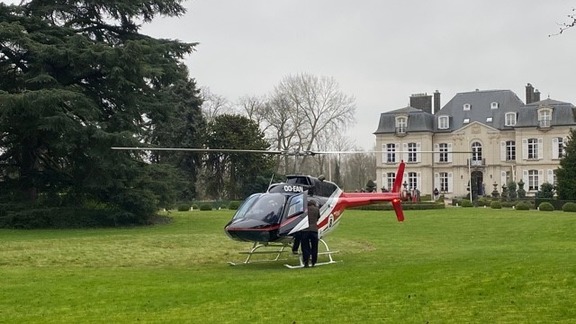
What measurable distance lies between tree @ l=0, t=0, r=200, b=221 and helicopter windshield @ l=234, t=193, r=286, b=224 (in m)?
13.9

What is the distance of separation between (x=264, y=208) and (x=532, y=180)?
53262mm

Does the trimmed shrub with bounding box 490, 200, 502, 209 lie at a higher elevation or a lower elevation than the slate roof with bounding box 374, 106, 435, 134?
lower

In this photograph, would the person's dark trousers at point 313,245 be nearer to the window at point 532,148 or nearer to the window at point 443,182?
the window at point 532,148

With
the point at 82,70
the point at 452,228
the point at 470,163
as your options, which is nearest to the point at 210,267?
the point at 452,228

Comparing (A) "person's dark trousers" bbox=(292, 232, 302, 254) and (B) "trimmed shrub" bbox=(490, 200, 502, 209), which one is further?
(B) "trimmed shrub" bbox=(490, 200, 502, 209)

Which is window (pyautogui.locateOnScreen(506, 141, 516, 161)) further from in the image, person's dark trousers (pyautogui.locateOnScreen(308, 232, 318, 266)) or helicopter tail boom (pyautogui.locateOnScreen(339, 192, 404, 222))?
person's dark trousers (pyautogui.locateOnScreen(308, 232, 318, 266))

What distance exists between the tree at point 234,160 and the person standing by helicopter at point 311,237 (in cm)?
3983

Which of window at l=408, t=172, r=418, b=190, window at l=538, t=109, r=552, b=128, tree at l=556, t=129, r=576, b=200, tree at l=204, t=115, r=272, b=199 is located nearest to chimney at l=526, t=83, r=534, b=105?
window at l=538, t=109, r=552, b=128

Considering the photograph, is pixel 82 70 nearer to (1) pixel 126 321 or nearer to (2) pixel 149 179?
(2) pixel 149 179

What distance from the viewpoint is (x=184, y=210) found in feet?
152

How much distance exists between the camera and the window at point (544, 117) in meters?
62.7

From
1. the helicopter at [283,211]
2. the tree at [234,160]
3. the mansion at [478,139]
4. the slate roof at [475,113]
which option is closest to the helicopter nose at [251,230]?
the helicopter at [283,211]

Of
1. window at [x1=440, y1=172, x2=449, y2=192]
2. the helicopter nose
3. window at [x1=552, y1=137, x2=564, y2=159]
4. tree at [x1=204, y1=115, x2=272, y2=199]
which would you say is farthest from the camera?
window at [x1=440, y1=172, x2=449, y2=192]

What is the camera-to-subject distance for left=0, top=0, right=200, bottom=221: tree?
28.6m
